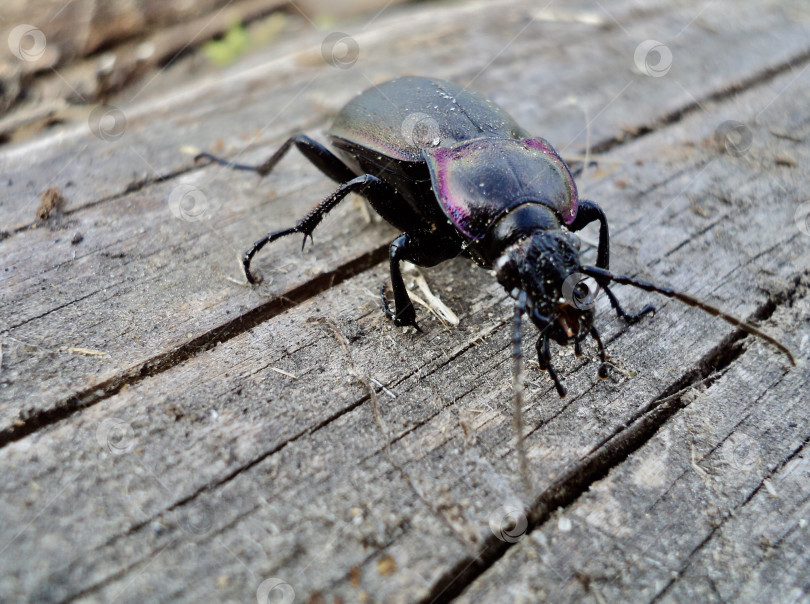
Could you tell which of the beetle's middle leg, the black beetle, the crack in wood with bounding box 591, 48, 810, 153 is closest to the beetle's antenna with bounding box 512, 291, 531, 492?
the black beetle

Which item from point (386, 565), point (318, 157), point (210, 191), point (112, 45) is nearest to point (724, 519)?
point (386, 565)

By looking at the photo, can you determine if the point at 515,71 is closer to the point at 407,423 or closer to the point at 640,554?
the point at 407,423

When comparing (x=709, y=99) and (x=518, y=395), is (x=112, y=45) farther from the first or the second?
(x=518, y=395)

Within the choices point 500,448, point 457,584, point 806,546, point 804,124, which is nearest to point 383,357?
point 500,448

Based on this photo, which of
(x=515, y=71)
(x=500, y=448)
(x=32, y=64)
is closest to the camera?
(x=500, y=448)

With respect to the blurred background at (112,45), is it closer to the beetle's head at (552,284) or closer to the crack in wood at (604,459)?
the beetle's head at (552,284)
